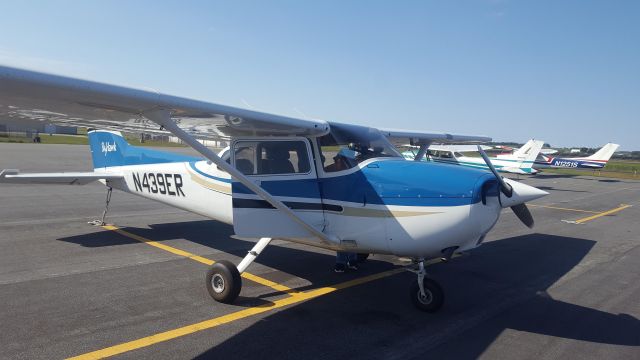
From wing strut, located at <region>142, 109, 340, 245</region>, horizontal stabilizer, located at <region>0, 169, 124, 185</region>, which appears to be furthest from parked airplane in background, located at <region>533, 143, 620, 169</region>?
wing strut, located at <region>142, 109, 340, 245</region>

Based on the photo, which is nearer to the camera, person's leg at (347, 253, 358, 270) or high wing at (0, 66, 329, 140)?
high wing at (0, 66, 329, 140)

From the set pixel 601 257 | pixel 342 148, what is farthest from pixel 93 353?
pixel 601 257

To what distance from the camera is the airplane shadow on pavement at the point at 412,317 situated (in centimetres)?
387

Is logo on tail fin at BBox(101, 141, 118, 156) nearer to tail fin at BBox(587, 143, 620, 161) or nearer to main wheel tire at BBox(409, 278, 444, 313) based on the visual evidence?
main wheel tire at BBox(409, 278, 444, 313)

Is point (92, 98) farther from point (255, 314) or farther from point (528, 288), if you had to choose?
point (528, 288)

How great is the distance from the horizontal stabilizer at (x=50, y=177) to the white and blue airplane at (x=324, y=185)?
9.71 ft

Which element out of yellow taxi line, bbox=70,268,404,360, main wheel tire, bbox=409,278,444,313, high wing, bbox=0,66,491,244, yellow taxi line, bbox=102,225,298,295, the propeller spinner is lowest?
yellow taxi line, bbox=102,225,298,295

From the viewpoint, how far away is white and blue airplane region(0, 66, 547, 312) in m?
4.15

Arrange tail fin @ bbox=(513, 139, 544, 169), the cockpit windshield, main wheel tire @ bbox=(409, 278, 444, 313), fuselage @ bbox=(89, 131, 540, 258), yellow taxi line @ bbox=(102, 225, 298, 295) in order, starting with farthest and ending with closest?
tail fin @ bbox=(513, 139, 544, 169)
yellow taxi line @ bbox=(102, 225, 298, 295)
the cockpit windshield
main wheel tire @ bbox=(409, 278, 444, 313)
fuselage @ bbox=(89, 131, 540, 258)

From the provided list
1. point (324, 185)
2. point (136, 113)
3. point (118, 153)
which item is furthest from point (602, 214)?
point (136, 113)

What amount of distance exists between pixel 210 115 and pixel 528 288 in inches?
194

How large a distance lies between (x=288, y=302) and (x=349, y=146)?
6.49 ft

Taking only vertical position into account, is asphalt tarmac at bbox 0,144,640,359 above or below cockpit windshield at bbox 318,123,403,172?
below

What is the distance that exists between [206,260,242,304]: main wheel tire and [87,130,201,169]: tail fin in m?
2.80
